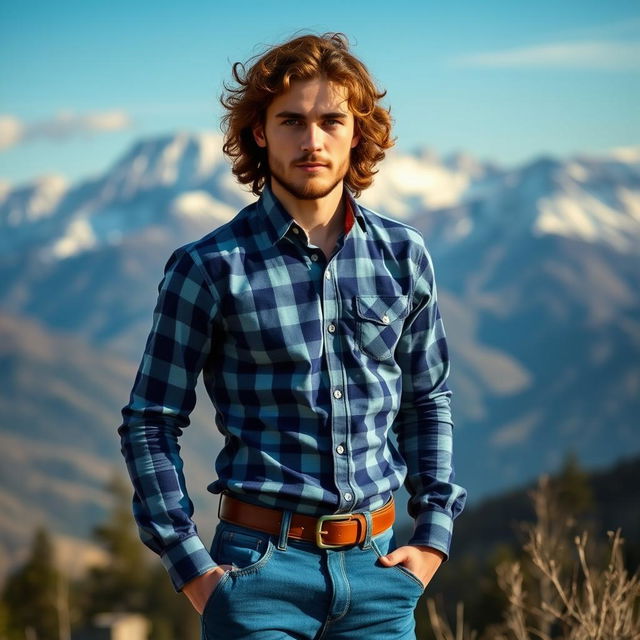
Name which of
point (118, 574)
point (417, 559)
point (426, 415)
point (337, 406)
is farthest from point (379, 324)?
point (118, 574)

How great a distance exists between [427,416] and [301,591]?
0.77 meters

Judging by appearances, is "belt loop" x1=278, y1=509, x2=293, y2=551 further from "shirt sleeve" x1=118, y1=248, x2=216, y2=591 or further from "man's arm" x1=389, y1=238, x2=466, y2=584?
"man's arm" x1=389, y1=238, x2=466, y2=584

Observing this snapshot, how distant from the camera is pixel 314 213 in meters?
3.43

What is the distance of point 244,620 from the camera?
3.08m

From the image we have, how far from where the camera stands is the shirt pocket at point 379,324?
129 inches

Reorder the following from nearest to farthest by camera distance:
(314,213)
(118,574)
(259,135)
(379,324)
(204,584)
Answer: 1. (204,584)
2. (379,324)
3. (314,213)
4. (259,135)
5. (118,574)

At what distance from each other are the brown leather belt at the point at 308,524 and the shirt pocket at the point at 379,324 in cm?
48

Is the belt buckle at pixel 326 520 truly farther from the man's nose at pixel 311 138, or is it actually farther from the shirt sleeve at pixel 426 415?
the man's nose at pixel 311 138

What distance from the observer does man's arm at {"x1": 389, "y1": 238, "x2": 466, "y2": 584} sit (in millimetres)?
3486

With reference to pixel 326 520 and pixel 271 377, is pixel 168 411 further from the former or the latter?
pixel 326 520

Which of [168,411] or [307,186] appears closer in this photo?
[168,411]

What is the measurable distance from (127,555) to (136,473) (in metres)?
74.8

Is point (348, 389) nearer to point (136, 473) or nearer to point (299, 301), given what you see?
point (299, 301)

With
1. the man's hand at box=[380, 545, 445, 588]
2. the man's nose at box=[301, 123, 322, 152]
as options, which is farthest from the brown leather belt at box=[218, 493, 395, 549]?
the man's nose at box=[301, 123, 322, 152]
